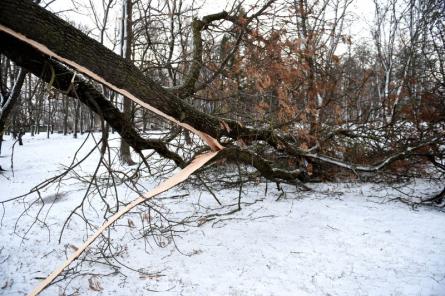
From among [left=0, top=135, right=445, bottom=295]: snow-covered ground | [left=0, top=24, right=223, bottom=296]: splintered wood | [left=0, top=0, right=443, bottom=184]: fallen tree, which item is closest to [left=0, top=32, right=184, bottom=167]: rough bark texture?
[left=0, top=0, right=443, bottom=184]: fallen tree

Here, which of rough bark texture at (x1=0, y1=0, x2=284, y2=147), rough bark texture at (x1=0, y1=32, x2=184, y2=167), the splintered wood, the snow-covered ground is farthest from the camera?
the snow-covered ground

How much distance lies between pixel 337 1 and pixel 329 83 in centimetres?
606

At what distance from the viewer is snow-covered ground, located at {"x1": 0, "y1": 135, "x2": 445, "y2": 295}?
9.51ft

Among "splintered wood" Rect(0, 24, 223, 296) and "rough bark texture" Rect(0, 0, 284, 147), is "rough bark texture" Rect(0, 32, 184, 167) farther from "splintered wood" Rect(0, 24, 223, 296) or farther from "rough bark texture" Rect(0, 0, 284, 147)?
"splintered wood" Rect(0, 24, 223, 296)

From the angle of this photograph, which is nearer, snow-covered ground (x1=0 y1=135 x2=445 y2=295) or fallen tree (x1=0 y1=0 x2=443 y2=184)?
fallen tree (x1=0 y1=0 x2=443 y2=184)

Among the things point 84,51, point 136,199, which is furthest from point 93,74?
point 136,199

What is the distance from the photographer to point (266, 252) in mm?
3492

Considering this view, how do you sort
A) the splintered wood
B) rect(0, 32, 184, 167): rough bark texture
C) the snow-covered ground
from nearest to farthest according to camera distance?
the splintered wood < rect(0, 32, 184, 167): rough bark texture < the snow-covered ground

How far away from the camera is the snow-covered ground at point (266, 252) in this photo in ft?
9.51

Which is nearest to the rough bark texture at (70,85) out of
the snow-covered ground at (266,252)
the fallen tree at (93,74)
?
the fallen tree at (93,74)

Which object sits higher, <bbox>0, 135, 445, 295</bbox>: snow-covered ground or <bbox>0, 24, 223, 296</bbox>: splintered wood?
<bbox>0, 24, 223, 296</bbox>: splintered wood

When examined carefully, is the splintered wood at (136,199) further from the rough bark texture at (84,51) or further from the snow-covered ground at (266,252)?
the snow-covered ground at (266,252)

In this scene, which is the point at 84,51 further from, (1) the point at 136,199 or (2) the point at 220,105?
(2) the point at 220,105

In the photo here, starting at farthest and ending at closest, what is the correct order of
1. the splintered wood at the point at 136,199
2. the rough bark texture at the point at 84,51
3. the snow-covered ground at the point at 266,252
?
the snow-covered ground at the point at 266,252
the splintered wood at the point at 136,199
the rough bark texture at the point at 84,51
